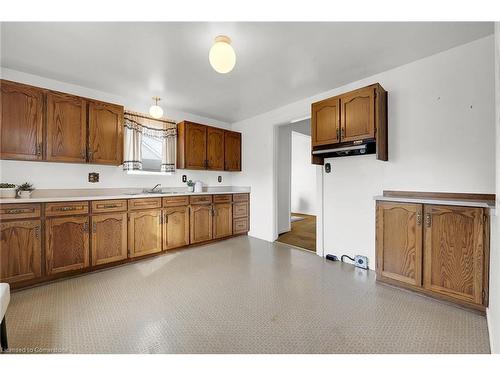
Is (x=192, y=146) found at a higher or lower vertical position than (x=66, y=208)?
higher

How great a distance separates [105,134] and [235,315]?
274 centimetres

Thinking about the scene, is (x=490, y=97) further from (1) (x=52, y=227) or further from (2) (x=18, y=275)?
(2) (x=18, y=275)

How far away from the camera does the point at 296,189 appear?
747cm

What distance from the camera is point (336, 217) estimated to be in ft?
9.89

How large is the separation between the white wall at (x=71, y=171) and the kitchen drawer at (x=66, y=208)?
0.60 metres

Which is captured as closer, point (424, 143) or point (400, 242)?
point (400, 242)

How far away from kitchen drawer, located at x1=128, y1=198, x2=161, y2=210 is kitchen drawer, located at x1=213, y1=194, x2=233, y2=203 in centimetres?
101

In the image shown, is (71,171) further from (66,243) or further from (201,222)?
(201,222)

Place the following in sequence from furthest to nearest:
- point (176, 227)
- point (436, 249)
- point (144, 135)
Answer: point (144, 135)
point (176, 227)
point (436, 249)

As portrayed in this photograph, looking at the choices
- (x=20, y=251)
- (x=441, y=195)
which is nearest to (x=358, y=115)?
(x=441, y=195)

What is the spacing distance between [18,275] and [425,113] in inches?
173

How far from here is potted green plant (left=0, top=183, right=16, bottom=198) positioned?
2.21 m

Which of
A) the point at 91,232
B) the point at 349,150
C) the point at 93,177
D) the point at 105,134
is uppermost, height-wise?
the point at 105,134

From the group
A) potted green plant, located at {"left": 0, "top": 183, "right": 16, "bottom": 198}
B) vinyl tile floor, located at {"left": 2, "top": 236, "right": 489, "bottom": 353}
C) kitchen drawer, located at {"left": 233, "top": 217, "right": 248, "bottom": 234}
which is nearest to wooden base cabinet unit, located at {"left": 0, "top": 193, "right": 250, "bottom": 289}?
vinyl tile floor, located at {"left": 2, "top": 236, "right": 489, "bottom": 353}
